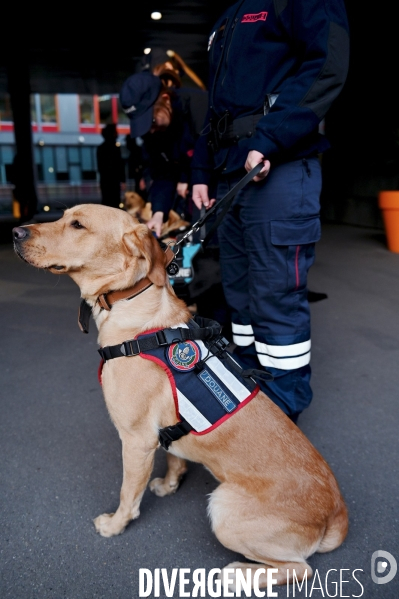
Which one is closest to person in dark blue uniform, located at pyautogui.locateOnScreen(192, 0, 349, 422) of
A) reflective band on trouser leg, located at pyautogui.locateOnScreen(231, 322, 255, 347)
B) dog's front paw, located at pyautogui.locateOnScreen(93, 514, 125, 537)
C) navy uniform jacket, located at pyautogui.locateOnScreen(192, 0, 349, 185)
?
navy uniform jacket, located at pyautogui.locateOnScreen(192, 0, 349, 185)

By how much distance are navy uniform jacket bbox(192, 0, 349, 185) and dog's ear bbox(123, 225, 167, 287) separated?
636 mm

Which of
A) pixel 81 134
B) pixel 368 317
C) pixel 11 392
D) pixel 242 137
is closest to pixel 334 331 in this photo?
pixel 368 317

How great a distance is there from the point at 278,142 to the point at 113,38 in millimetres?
11216

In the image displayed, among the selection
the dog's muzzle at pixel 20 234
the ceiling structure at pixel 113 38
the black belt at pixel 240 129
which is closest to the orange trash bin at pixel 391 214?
the ceiling structure at pixel 113 38

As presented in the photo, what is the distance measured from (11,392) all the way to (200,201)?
177 centimetres

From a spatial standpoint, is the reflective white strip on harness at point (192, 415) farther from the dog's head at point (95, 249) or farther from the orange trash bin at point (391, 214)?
the orange trash bin at point (391, 214)

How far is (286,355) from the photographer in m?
2.24

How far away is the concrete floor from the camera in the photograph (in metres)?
Answer: 1.69

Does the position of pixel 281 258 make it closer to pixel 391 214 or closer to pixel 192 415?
pixel 192 415

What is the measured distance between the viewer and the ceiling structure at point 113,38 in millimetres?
9633

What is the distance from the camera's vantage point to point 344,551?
1775mm

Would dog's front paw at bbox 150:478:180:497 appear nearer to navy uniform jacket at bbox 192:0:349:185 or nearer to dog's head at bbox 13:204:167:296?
dog's head at bbox 13:204:167:296

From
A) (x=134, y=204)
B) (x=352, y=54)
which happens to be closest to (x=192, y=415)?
(x=134, y=204)

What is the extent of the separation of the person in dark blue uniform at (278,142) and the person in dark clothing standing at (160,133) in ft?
4.04
